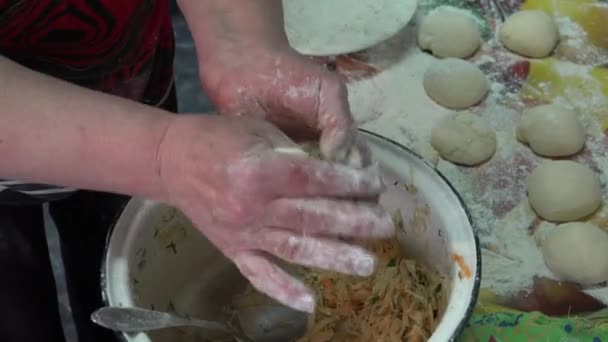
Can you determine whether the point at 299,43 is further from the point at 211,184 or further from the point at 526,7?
the point at 211,184

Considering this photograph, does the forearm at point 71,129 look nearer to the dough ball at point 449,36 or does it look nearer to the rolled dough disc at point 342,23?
the rolled dough disc at point 342,23

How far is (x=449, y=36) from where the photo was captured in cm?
152

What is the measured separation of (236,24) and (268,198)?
31 centimetres

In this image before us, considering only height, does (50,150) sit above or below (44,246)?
above

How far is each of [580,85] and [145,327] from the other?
1101 millimetres

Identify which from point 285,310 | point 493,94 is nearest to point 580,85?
point 493,94

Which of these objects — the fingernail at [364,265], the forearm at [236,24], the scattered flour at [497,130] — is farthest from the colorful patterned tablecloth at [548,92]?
the forearm at [236,24]

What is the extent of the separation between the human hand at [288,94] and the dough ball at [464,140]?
0.62 m

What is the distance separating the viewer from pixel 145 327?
73 cm

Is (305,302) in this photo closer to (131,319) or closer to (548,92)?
(131,319)

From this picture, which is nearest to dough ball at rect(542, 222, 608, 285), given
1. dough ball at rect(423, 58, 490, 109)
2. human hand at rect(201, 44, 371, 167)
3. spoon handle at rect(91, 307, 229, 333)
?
dough ball at rect(423, 58, 490, 109)

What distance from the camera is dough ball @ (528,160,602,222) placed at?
1.25 metres

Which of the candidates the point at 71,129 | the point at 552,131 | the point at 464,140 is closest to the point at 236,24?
the point at 71,129

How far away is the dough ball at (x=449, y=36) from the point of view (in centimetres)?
152
